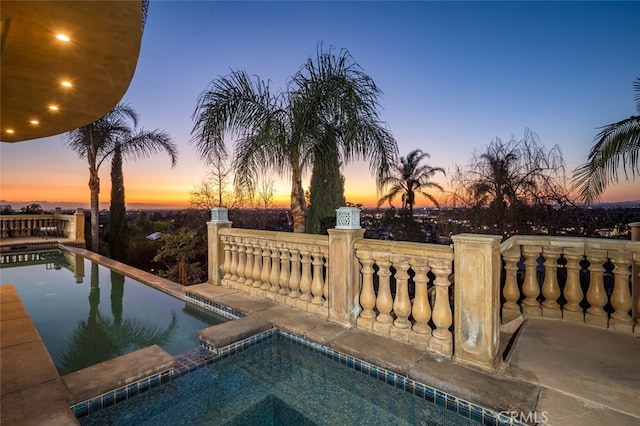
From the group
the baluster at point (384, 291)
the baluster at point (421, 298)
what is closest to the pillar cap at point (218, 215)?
the baluster at point (384, 291)

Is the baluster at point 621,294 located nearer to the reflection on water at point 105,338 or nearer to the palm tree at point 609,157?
the palm tree at point 609,157

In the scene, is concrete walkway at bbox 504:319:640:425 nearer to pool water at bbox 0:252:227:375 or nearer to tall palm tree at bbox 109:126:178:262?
pool water at bbox 0:252:227:375

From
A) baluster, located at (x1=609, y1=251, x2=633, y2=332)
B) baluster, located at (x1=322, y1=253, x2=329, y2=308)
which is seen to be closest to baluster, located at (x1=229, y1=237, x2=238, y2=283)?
baluster, located at (x1=322, y1=253, x2=329, y2=308)

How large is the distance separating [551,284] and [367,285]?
1.91m

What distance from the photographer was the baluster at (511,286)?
2959mm

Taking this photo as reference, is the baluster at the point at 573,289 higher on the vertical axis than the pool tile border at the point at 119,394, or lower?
higher

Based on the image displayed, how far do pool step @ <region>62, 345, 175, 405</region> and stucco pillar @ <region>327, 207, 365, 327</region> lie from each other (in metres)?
1.59

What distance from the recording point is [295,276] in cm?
354

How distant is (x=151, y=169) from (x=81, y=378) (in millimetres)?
12560

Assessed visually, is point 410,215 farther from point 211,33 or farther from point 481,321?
point 481,321

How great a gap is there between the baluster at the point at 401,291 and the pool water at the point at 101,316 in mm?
2065

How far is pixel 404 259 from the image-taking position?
2637mm

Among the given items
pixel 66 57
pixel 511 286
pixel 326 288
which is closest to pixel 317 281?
pixel 326 288

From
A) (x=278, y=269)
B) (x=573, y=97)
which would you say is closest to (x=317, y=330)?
(x=278, y=269)
